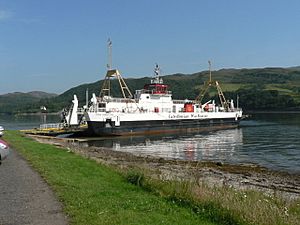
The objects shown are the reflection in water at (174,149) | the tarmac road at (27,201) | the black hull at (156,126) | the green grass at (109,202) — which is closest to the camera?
the tarmac road at (27,201)

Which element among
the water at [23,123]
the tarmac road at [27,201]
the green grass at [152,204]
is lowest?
the green grass at [152,204]

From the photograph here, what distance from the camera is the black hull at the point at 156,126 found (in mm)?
59406

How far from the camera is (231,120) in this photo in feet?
282

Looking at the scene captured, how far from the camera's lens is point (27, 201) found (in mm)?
10820

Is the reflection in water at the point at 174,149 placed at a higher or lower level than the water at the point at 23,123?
lower

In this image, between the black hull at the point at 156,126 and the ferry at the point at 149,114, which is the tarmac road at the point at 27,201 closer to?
the black hull at the point at 156,126

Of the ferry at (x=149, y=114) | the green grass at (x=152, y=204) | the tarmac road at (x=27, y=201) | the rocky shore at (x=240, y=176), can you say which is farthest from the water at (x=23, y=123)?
the green grass at (x=152, y=204)

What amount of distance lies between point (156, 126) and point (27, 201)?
5704cm

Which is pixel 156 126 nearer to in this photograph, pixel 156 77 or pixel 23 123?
pixel 156 77

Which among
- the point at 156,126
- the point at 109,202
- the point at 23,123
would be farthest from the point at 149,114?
the point at 23,123

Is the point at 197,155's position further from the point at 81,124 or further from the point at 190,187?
the point at 81,124

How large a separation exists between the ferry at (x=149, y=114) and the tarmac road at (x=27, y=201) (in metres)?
43.4

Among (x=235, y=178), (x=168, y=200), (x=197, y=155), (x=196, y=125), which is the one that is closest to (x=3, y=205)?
(x=168, y=200)

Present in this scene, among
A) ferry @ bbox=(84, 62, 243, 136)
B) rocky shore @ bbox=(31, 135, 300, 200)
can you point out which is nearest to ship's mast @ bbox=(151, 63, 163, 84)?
ferry @ bbox=(84, 62, 243, 136)
